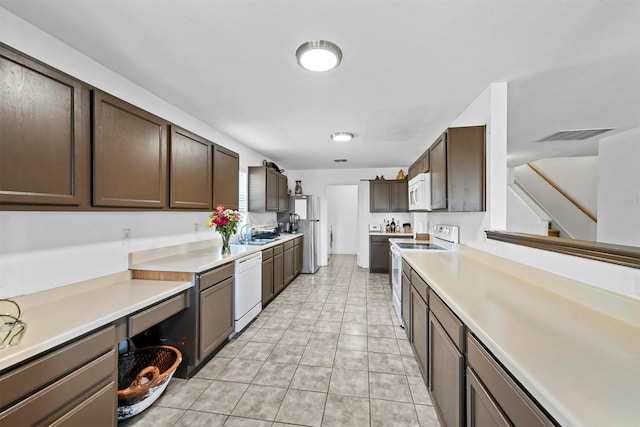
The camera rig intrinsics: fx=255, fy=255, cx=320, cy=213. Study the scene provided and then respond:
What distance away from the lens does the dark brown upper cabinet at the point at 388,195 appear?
19.4ft

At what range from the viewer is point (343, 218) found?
841 cm

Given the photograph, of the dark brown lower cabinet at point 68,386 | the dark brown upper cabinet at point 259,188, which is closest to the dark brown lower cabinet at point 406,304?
the dark brown lower cabinet at point 68,386

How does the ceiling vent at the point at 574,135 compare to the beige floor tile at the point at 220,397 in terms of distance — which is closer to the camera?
the beige floor tile at the point at 220,397

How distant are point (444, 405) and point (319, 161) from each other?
467 centimetres

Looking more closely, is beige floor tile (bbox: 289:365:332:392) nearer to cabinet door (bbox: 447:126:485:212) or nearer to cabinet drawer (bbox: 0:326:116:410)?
cabinet drawer (bbox: 0:326:116:410)

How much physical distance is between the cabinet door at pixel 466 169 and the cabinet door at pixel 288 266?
2944 mm

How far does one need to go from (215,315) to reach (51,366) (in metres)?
1.34

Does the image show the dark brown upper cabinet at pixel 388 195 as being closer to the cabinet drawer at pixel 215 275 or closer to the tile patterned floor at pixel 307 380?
the tile patterned floor at pixel 307 380

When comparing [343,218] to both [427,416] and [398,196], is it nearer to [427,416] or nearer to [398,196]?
[398,196]

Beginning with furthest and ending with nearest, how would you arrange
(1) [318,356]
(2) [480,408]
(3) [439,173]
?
(3) [439,173]
(1) [318,356]
(2) [480,408]

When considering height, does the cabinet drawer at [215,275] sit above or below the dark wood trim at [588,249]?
below

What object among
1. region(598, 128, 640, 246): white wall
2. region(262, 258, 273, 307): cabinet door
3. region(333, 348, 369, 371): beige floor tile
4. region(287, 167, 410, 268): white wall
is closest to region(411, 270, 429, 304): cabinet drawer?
region(333, 348, 369, 371): beige floor tile

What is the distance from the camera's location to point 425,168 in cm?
319

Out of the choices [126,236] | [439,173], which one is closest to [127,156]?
[126,236]
